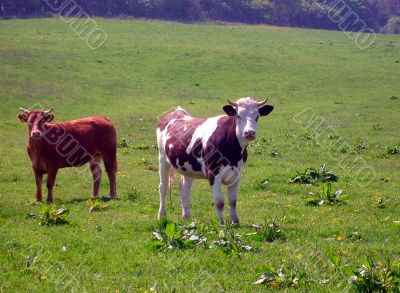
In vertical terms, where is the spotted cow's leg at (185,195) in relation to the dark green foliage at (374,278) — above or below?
below

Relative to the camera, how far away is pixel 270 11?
104 meters

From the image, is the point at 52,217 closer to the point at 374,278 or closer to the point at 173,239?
the point at 173,239

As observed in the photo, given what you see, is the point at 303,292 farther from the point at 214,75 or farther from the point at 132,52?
the point at 132,52

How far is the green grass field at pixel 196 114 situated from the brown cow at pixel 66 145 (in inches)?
28.7

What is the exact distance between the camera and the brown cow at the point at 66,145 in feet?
50.7

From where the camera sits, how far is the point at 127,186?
57.0 feet

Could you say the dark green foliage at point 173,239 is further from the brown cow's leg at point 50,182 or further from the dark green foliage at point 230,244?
the brown cow's leg at point 50,182

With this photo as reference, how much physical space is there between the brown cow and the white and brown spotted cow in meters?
4.14

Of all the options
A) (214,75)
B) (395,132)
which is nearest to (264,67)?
(214,75)

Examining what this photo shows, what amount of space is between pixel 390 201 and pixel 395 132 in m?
16.2

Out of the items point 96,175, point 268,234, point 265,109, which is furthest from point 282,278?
point 96,175

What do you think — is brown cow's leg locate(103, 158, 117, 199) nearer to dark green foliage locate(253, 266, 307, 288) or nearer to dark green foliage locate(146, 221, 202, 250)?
dark green foliage locate(146, 221, 202, 250)

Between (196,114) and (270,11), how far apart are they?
74.2 m

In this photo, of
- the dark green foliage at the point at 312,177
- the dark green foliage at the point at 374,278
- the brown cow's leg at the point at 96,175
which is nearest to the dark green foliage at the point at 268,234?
the dark green foliage at the point at 374,278
